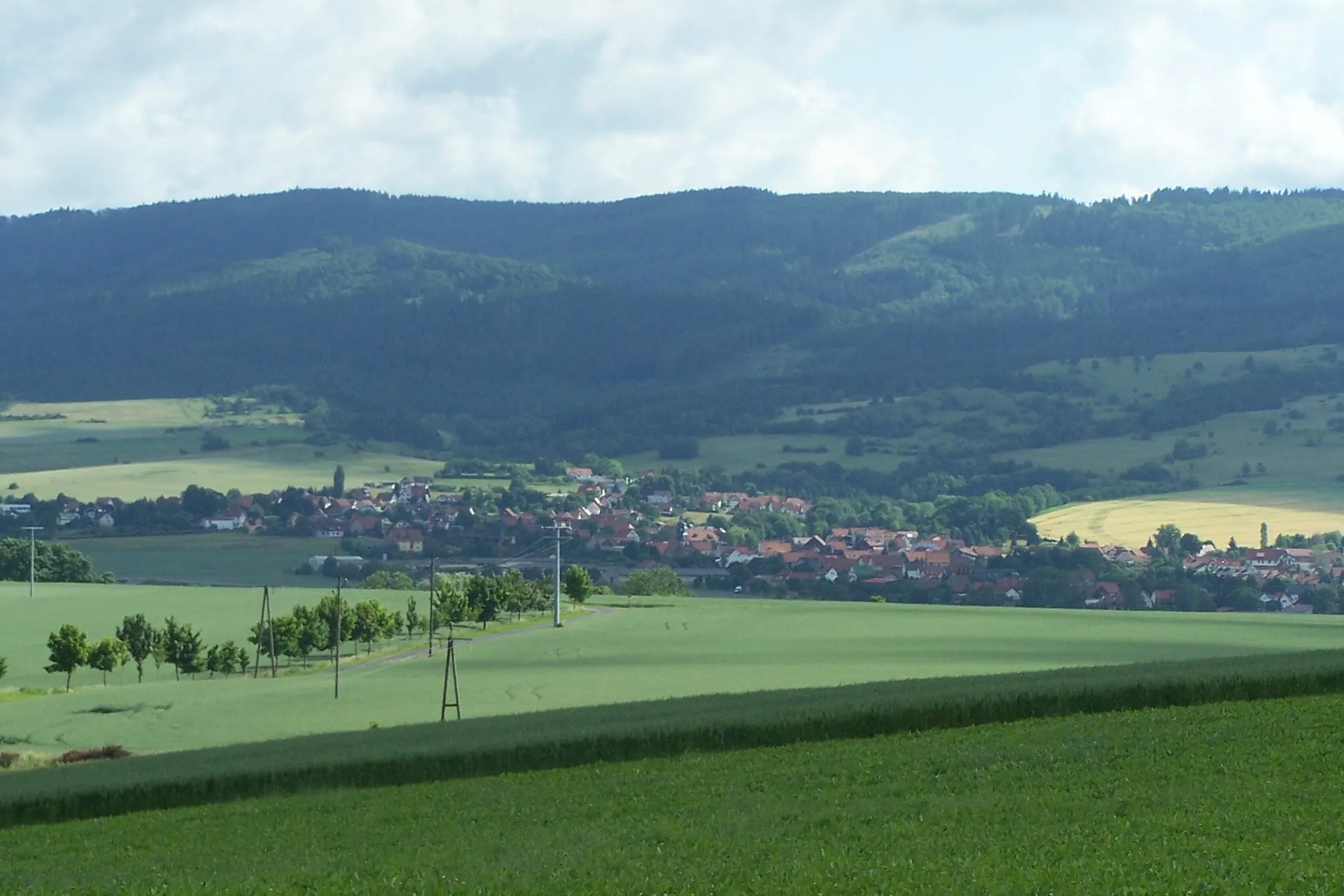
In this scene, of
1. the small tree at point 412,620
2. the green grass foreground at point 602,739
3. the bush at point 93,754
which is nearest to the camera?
the green grass foreground at point 602,739

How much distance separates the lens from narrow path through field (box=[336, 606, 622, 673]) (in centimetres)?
7094

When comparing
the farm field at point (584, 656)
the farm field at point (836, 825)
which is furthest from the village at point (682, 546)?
the farm field at point (836, 825)

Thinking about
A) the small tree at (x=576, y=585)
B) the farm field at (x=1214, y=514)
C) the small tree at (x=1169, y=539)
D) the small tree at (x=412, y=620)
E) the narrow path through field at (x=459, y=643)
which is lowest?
the narrow path through field at (x=459, y=643)

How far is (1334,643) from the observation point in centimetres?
6788

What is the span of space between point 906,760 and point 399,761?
34.0 feet

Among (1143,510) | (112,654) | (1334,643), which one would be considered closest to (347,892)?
(112,654)

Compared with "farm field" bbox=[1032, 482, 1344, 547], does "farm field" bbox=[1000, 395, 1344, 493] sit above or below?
above

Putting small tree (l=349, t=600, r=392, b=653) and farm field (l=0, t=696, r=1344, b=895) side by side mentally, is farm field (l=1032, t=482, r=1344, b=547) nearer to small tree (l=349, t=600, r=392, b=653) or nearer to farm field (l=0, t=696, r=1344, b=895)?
small tree (l=349, t=600, r=392, b=653)

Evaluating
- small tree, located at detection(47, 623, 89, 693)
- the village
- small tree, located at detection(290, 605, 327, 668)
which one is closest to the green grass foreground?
small tree, located at detection(47, 623, 89, 693)

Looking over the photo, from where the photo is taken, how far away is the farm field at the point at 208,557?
393 ft

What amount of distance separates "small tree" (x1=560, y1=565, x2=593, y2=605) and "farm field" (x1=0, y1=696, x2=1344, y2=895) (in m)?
65.3

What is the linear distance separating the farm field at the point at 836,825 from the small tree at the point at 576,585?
2570 inches

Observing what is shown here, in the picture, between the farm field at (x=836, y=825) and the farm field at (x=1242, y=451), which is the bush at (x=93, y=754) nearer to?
the farm field at (x=836, y=825)

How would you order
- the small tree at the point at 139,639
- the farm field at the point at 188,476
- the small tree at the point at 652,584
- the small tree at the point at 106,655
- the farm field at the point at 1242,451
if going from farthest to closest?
the farm field at the point at 188,476 → the farm field at the point at 1242,451 → the small tree at the point at 652,584 → the small tree at the point at 139,639 → the small tree at the point at 106,655
